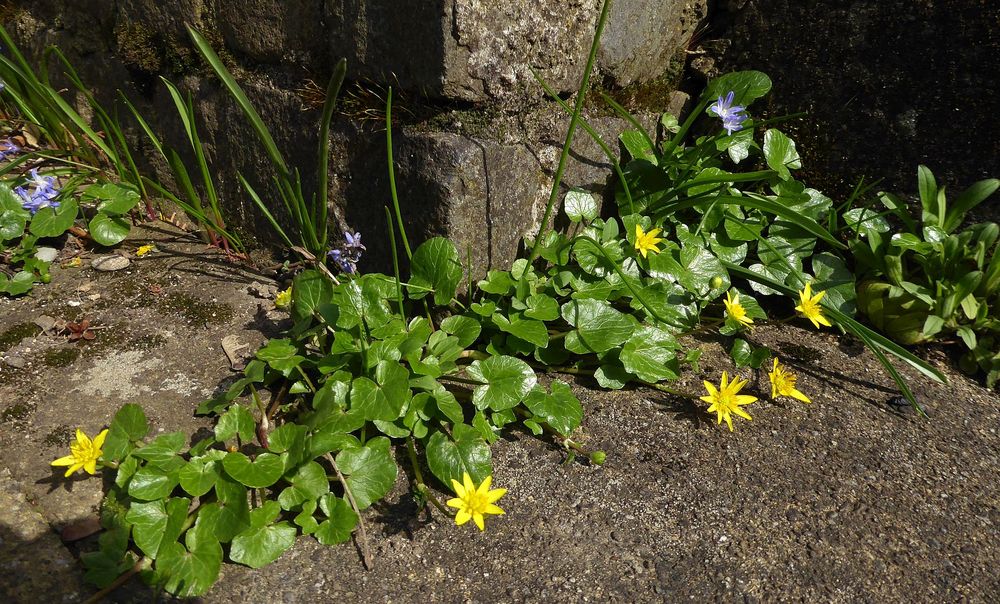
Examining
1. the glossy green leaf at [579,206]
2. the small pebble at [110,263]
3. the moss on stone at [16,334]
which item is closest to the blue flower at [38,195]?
the small pebble at [110,263]

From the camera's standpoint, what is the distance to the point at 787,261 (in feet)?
6.79

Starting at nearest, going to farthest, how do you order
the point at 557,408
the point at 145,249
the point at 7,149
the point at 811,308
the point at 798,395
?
the point at 557,408
the point at 798,395
the point at 811,308
the point at 145,249
the point at 7,149

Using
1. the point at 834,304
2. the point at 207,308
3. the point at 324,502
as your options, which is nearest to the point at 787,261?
the point at 834,304

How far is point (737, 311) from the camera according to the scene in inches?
75.0

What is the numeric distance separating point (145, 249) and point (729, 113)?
2.19 meters

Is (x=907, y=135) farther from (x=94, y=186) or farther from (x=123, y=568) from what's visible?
(x=94, y=186)

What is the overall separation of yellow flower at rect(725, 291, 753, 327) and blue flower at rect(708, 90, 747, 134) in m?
0.59

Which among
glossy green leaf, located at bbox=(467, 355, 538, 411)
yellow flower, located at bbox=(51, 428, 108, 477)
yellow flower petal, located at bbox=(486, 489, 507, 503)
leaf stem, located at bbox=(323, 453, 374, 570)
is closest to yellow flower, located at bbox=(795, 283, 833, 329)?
glossy green leaf, located at bbox=(467, 355, 538, 411)

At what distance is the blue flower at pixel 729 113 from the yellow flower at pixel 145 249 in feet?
6.98

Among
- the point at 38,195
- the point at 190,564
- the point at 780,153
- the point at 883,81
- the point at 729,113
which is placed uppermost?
the point at 883,81

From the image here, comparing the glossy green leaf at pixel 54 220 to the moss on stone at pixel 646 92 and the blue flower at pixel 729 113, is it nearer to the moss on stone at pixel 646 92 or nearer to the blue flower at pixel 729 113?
the moss on stone at pixel 646 92

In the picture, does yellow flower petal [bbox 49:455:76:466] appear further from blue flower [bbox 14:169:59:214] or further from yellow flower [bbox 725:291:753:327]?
yellow flower [bbox 725:291:753:327]

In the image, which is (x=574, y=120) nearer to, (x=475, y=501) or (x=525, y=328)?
(x=525, y=328)

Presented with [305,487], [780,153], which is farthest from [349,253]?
[780,153]
